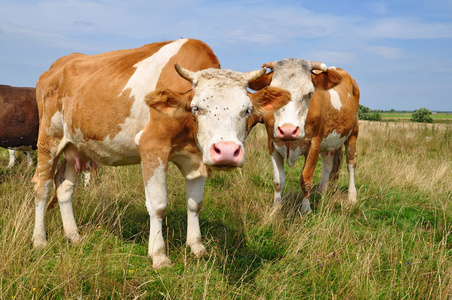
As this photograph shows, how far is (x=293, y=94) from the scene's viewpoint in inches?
191

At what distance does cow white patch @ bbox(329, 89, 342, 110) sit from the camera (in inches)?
255

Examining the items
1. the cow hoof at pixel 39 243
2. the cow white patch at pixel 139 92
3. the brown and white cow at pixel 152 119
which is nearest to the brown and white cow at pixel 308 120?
the brown and white cow at pixel 152 119

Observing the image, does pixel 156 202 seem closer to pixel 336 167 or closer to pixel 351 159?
pixel 336 167

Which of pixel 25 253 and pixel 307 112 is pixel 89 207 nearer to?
pixel 25 253

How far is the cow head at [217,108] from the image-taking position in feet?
9.52

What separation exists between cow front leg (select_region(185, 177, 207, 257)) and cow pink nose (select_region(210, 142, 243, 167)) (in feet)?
4.32

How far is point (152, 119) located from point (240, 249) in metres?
1.90

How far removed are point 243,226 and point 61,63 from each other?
351 centimetres

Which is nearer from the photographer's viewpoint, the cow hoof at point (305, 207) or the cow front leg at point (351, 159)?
the cow hoof at point (305, 207)

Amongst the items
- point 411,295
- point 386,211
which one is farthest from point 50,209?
point 386,211

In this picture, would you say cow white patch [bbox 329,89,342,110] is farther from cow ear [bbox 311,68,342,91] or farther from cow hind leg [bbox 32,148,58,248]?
cow hind leg [bbox 32,148,58,248]

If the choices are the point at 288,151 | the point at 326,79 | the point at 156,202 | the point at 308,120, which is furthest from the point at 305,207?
the point at 156,202

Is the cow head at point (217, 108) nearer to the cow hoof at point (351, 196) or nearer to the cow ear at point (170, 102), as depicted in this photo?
the cow ear at point (170, 102)

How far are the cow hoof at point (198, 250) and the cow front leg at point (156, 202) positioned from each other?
38 centimetres
